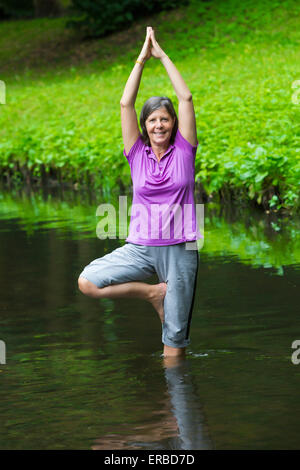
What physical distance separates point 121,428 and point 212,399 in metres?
0.67

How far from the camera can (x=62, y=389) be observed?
19.8 feet

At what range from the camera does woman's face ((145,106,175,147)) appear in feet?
20.3

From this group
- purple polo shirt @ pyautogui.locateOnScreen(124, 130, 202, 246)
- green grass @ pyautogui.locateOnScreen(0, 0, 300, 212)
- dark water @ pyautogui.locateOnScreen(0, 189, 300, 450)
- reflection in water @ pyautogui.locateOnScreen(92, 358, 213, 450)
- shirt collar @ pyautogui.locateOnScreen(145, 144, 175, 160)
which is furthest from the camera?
green grass @ pyautogui.locateOnScreen(0, 0, 300, 212)

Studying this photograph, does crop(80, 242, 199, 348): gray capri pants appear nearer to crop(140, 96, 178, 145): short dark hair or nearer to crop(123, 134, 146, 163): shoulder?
crop(123, 134, 146, 163): shoulder

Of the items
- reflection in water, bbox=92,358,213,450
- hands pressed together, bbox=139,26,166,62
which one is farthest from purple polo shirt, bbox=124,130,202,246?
reflection in water, bbox=92,358,213,450

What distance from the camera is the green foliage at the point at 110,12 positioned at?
29750 mm

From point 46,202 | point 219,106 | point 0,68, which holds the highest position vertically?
point 0,68

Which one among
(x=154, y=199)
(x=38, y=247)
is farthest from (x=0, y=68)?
(x=154, y=199)

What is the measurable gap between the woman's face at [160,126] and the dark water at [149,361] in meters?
1.43

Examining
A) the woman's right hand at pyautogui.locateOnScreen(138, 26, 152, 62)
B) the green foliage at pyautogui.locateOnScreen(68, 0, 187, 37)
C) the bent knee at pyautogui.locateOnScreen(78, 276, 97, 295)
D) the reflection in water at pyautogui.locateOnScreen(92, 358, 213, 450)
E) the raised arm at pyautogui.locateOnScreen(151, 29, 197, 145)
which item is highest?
the green foliage at pyautogui.locateOnScreen(68, 0, 187, 37)

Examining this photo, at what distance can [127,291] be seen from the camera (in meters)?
6.45

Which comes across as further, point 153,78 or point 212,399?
point 153,78

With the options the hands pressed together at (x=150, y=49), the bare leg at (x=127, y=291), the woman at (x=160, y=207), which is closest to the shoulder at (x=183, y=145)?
the woman at (x=160, y=207)
